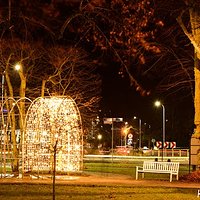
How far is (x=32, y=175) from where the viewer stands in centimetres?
2675

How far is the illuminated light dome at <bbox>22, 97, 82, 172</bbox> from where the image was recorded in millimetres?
25891

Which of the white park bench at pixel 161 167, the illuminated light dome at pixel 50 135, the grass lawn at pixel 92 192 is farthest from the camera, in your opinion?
the illuminated light dome at pixel 50 135

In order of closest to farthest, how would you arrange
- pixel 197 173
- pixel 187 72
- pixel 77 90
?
pixel 197 173 → pixel 187 72 → pixel 77 90

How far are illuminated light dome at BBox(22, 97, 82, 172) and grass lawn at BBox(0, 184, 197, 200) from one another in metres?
4.80

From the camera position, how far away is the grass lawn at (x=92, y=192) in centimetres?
1738

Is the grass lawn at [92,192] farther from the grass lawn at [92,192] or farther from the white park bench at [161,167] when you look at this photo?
the white park bench at [161,167]

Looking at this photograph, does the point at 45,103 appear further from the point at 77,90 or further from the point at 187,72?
the point at 77,90

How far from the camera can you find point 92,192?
18938 millimetres

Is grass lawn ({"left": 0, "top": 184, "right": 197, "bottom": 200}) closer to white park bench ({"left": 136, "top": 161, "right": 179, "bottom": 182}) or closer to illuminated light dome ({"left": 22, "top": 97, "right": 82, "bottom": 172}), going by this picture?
white park bench ({"left": 136, "top": 161, "right": 179, "bottom": 182})

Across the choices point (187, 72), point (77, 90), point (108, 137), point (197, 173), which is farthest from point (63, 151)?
point (108, 137)

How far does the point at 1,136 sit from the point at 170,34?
9085mm

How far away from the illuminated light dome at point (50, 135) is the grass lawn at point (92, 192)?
480 centimetres

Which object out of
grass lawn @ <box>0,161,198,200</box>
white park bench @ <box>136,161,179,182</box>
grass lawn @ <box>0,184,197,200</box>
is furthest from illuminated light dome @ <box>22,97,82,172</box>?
grass lawn @ <box>0,184,197,200</box>

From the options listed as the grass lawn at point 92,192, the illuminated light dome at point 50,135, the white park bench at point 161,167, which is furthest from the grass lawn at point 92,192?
the illuminated light dome at point 50,135
